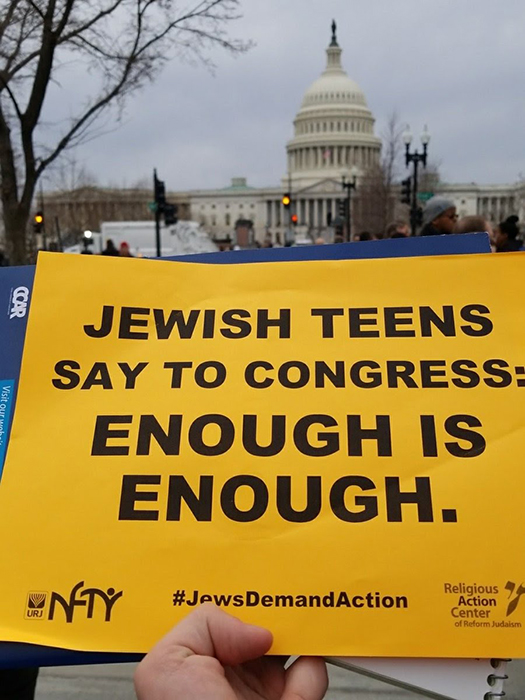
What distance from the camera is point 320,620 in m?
1.28

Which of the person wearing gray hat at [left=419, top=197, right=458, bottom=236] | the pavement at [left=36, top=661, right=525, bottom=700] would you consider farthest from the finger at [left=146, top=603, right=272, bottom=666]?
the person wearing gray hat at [left=419, top=197, right=458, bottom=236]

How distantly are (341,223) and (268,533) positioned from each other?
38414 mm

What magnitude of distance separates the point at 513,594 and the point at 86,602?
2.27 feet

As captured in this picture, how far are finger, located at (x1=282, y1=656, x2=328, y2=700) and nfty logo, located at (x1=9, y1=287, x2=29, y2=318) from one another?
0.86 m

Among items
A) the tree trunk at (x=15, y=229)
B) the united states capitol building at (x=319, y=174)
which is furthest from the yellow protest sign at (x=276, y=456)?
the united states capitol building at (x=319, y=174)

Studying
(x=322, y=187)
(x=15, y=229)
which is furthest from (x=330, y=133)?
(x=15, y=229)

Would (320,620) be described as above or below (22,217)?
below

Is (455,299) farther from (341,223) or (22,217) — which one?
(341,223)

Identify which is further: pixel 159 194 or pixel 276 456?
pixel 159 194

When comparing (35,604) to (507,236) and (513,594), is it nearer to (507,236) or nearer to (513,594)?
(513,594)

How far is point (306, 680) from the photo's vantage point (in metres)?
1.26

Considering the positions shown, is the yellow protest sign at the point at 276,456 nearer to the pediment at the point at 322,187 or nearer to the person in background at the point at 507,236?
the person in background at the point at 507,236

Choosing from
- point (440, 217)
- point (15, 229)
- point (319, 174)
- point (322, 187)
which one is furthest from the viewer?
point (319, 174)

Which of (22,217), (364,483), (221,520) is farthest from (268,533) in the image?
(22,217)
